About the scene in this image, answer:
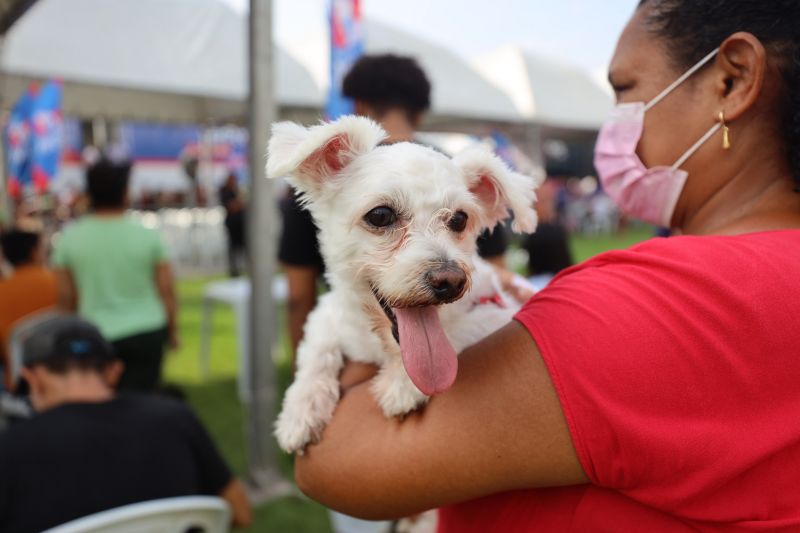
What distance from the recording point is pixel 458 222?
1409mm

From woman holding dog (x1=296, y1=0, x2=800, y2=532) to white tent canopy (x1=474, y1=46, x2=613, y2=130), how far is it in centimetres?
1274

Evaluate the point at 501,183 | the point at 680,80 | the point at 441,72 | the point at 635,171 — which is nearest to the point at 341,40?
the point at 501,183

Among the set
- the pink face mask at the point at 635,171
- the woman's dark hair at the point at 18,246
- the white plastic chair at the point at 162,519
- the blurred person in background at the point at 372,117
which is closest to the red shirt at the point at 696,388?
the pink face mask at the point at 635,171

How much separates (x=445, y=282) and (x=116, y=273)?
3.32m

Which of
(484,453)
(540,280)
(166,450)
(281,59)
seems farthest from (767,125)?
(281,59)

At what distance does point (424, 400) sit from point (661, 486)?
411 millimetres

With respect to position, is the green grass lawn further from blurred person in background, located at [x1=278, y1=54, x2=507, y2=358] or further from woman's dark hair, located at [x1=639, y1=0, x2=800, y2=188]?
woman's dark hair, located at [x1=639, y1=0, x2=800, y2=188]

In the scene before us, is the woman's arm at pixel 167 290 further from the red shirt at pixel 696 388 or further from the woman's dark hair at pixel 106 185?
the red shirt at pixel 696 388

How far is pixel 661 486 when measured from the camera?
915 millimetres

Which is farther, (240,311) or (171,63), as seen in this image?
(171,63)

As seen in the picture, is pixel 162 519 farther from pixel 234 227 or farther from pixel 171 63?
pixel 234 227

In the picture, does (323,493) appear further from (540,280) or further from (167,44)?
(167,44)

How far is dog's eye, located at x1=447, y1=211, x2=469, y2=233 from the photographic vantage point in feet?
4.56

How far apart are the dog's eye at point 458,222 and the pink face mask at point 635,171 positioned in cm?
39
